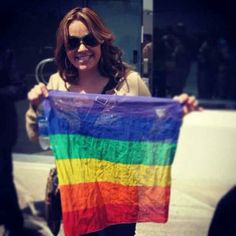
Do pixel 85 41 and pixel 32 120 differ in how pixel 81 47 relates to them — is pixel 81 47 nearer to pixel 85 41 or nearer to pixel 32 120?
pixel 85 41

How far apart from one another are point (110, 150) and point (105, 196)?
0.23 metres

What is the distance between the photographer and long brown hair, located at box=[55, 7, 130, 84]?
170 cm

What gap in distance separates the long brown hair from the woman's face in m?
0.02

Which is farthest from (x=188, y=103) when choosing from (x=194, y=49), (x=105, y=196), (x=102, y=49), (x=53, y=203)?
(x=53, y=203)

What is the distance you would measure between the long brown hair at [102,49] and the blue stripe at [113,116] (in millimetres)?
101

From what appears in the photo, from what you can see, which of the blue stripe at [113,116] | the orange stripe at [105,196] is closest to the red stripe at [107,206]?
the orange stripe at [105,196]

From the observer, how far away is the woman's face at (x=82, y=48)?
169 centimetres

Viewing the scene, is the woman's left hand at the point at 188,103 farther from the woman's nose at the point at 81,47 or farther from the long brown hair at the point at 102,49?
the woman's nose at the point at 81,47

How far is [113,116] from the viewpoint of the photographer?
1748 millimetres

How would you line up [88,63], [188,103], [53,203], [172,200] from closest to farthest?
[188,103] < [88,63] < [172,200] < [53,203]

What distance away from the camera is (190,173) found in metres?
1.76

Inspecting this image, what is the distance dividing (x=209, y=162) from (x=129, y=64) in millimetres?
533

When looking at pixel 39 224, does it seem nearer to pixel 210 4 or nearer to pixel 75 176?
pixel 75 176

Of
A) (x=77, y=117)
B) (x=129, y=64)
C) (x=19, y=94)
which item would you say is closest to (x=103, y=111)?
(x=77, y=117)
